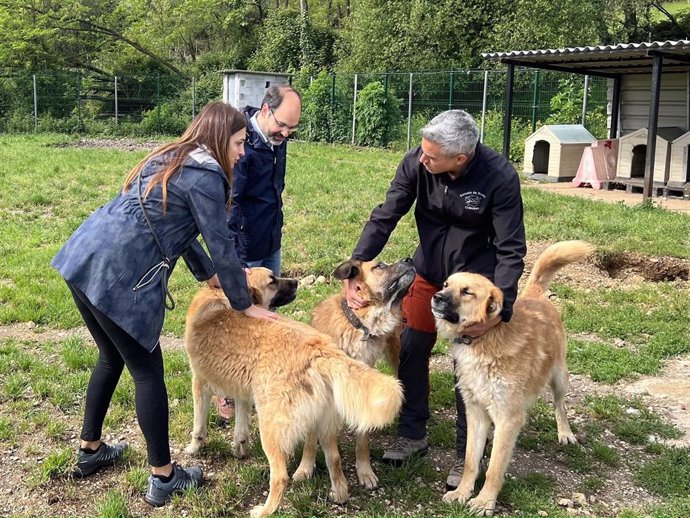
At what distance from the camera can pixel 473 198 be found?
11.3 ft

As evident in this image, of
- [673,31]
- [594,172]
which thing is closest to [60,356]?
[594,172]

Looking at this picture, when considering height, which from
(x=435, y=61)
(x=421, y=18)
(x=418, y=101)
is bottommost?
(x=418, y=101)

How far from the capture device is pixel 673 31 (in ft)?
103

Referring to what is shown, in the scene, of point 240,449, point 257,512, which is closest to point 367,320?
point 240,449

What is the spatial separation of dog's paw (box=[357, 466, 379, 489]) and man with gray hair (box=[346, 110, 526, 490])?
0.20 metres

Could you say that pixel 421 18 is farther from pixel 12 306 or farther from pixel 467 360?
pixel 467 360

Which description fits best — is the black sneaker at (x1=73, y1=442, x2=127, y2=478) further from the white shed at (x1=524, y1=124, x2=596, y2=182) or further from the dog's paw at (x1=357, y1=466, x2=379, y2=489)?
the white shed at (x1=524, y1=124, x2=596, y2=182)

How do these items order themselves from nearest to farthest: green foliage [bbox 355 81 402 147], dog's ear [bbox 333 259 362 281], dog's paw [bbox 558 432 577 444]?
dog's ear [bbox 333 259 362 281] < dog's paw [bbox 558 432 577 444] < green foliage [bbox 355 81 402 147]

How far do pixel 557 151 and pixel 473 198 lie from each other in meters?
12.0

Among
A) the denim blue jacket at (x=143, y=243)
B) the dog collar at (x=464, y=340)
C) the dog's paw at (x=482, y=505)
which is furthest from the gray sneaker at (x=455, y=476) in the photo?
the denim blue jacket at (x=143, y=243)

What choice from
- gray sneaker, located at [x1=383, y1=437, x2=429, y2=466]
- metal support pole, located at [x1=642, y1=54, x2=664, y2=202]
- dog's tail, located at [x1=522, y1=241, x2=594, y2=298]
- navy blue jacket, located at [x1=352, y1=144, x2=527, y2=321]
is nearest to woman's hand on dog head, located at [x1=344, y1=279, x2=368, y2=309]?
navy blue jacket, located at [x1=352, y1=144, x2=527, y2=321]

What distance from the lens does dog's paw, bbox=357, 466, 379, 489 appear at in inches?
140

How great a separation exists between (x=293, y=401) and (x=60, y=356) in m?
2.83

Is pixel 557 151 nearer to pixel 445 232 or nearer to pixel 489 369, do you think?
pixel 445 232
